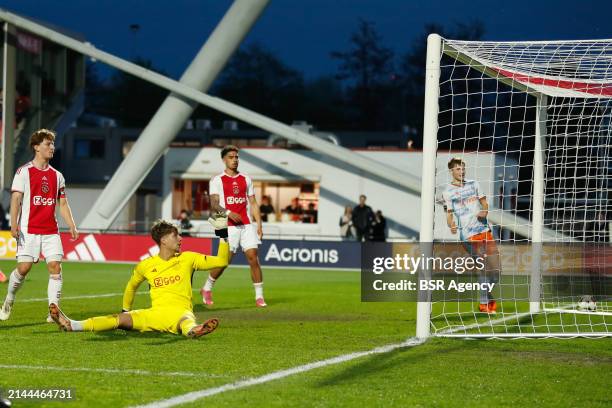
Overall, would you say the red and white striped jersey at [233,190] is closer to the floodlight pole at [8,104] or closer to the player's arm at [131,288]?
the player's arm at [131,288]

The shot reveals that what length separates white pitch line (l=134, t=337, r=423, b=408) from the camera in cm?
648

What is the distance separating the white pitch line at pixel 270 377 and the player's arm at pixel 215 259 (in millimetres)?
1643

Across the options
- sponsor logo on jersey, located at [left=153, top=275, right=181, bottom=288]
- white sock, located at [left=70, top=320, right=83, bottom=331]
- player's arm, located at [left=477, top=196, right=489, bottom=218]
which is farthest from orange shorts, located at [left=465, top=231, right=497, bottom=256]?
white sock, located at [left=70, top=320, right=83, bottom=331]

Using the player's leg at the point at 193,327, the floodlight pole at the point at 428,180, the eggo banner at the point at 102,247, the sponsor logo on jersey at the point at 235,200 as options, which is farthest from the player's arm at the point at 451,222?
the eggo banner at the point at 102,247

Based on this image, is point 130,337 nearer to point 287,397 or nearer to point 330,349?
point 330,349

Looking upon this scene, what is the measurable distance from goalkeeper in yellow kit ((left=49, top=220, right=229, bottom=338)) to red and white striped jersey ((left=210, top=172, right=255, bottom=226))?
3.77m

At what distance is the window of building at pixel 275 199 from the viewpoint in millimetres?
38781

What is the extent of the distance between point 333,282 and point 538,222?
854cm

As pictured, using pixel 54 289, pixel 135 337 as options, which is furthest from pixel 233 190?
pixel 135 337

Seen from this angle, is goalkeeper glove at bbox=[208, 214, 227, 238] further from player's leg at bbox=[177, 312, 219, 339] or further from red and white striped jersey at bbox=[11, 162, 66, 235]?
red and white striped jersey at bbox=[11, 162, 66, 235]

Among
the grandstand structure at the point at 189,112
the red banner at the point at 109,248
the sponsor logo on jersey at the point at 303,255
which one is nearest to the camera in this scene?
the sponsor logo on jersey at the point at 303,255

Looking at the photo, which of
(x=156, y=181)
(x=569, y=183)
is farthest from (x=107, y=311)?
(x=156, y=181)

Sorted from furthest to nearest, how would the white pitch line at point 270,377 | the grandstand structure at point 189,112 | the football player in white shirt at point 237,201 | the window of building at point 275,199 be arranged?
the window of building at point 275,199 < the grandstand structure at point 189,112 < the football player in white shirt at point 237,201 < the white pitch line at point 270,377

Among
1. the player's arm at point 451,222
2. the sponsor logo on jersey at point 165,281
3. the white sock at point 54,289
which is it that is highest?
the player's arm at point 451,222
